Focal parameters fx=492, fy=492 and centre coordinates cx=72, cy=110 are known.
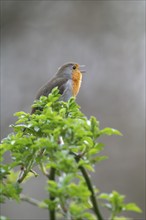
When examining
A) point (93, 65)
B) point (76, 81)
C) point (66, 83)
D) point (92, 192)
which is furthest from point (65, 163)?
point (93, 65)

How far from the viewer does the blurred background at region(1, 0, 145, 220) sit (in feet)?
12.7

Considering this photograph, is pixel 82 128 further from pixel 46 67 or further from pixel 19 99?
pixel 46 67

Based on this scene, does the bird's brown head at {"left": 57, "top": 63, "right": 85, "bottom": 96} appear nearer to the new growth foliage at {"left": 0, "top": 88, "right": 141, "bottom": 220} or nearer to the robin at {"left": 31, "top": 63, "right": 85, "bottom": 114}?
the robin at {"left": 31, "top": 63, "right": 85, "bottom": 114}

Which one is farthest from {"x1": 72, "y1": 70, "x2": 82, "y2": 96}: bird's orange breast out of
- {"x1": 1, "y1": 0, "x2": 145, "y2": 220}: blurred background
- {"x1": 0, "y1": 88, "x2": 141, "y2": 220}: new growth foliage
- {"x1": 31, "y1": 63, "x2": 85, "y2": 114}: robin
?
{"x1": 0, "y1": 88, "x2": 141, "y2": 220}: new growth foliage

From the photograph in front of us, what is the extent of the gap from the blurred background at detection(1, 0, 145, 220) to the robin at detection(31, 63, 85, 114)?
4.14ft

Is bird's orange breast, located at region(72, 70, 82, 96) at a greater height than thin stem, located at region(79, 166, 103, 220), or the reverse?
bird's orange breast, located at region(72, 70, 82, 96)

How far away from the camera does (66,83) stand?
90.1 inches

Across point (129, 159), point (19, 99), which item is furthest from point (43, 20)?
point (129, 159)

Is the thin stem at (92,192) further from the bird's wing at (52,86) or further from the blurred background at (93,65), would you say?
the blurred background at (93,65)

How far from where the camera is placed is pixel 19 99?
4.82 m

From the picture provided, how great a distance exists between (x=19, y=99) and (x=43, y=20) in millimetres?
1824

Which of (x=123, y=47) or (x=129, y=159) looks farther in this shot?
(x=123, y=47)

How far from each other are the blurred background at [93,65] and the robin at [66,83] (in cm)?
126

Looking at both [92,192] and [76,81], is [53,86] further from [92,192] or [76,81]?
[92,192]
